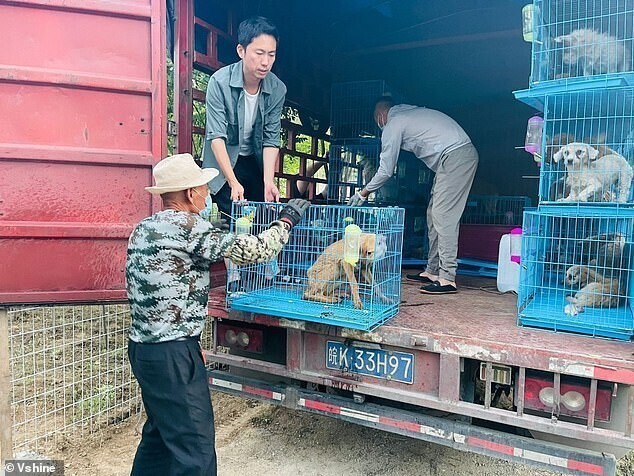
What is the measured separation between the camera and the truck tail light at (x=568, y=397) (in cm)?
207

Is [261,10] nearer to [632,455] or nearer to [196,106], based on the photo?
[196,106]

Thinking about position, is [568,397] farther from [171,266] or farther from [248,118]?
[248,118]

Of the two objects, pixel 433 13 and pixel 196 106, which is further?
pixel 433 13

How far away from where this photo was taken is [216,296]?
10.1ft

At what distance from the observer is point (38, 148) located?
2801 millimetres

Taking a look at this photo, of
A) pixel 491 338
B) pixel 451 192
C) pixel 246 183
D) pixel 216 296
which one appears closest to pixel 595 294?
pixel 491 338

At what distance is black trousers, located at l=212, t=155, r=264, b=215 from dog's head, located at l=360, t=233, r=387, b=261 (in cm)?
136

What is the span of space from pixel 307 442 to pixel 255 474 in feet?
1.81

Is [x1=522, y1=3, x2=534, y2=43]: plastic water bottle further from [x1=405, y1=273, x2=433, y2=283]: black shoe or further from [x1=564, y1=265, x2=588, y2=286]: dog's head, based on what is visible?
[x1=405, y1=273, x2=433, y2=283]: black shoe

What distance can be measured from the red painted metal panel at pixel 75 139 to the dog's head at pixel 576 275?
2689mm

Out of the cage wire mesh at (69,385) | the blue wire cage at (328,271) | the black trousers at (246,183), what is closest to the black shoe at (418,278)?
the blue wire cage at (328,271)

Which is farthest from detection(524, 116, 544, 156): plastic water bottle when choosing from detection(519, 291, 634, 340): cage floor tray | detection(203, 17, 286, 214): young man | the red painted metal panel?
the red painted metal panel

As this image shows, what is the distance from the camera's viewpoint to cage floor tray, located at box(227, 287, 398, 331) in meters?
2.47

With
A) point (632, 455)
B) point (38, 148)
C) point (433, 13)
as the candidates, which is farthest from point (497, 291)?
point (433, 13)
